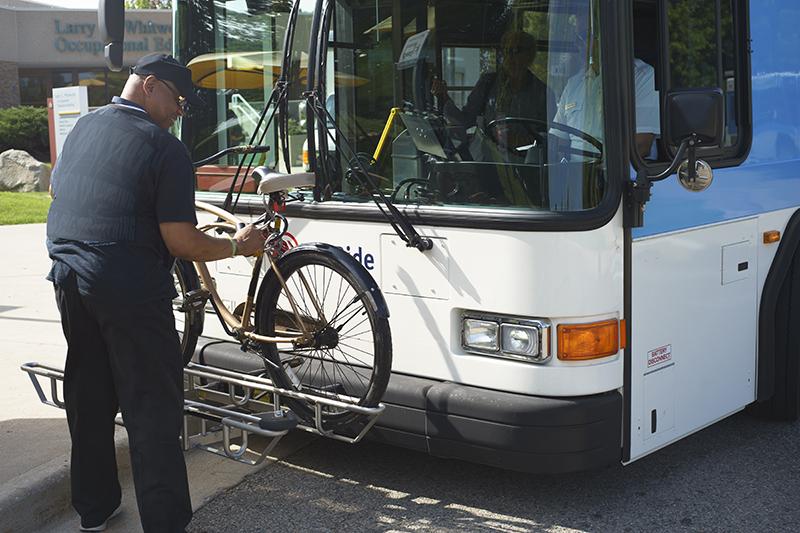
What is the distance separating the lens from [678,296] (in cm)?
450

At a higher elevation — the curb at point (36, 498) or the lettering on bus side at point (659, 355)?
the lettering on bus side at point (659, 355)

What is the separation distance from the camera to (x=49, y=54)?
3222 centimetres

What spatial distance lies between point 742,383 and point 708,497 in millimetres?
660

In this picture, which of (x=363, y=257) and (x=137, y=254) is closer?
(x=137, y=254)

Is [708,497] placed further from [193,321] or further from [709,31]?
[193,321]

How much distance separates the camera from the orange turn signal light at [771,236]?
507 cm

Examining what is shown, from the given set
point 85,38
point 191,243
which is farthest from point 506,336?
point 85,38

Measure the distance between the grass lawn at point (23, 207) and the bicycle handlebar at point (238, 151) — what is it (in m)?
11.7

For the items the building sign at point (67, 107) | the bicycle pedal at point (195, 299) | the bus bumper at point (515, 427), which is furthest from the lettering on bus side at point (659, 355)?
the building sign at point (67, 107)

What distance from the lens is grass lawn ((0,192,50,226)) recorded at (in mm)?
16359

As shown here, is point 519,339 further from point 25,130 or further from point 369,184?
point 25,130

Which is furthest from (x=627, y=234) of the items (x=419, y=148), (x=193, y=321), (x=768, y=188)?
(x=193, y=321)

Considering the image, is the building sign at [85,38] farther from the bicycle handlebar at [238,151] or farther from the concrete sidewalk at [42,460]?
the bicycle handlebar at [238,151]

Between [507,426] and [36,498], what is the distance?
6.80ft
